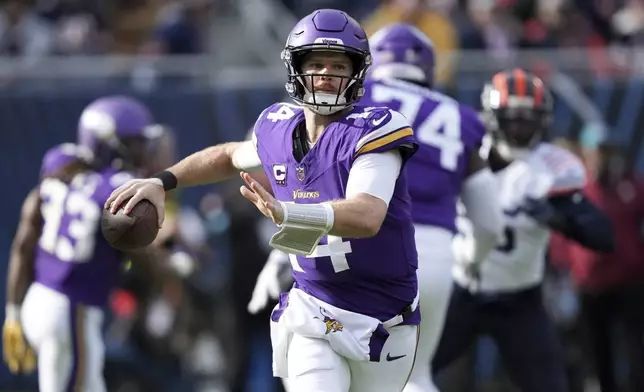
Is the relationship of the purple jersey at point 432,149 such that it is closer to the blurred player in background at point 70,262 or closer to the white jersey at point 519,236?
the white jersey at point 519,236

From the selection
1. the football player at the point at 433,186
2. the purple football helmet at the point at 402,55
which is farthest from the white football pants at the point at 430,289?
the purple football helmet at the point at 402,55

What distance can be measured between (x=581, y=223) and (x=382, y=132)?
7.22ft

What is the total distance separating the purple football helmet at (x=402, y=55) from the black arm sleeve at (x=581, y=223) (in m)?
0.88

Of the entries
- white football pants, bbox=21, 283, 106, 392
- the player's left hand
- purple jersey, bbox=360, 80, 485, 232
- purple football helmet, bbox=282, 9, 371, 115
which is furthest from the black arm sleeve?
the player's left hand

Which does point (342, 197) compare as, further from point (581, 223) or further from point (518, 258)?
point (518, 258)

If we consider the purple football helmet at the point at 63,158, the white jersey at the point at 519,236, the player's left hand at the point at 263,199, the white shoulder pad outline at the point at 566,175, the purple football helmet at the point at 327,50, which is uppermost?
the purple football helmet at the point at 327,50

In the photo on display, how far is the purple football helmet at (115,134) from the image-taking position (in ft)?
22.0

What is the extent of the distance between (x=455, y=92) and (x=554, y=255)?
5.37 feet

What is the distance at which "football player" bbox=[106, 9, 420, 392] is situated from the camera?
4.41 m

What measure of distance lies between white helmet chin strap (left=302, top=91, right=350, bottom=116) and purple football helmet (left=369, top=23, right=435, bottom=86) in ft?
4.92

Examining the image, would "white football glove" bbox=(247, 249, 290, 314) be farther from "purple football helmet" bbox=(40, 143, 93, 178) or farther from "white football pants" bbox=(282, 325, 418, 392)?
"purple football helmet" bbox=(40, 143, 93, 178)

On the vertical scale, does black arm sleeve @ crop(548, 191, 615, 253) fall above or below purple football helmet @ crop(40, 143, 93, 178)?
below

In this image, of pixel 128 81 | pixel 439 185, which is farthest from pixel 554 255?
pixel 128 81

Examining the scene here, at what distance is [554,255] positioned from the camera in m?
8.56
